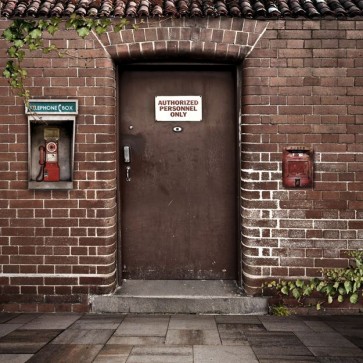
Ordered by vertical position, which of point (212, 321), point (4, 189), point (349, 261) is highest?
point (4, 189)

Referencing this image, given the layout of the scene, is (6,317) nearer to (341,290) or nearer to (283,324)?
(283,324)

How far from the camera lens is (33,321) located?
4.52 m

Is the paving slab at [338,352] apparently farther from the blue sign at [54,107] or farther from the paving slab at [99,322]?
the blue sign at [54,107]

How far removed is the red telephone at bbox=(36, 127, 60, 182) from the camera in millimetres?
4895

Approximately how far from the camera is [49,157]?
4902mm

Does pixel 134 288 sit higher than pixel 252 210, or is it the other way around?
pixel 252 210

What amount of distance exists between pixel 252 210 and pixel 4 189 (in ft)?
9.63

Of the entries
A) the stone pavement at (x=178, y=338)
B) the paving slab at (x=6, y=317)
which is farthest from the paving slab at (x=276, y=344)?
the paving slab at (x=6, y=317)

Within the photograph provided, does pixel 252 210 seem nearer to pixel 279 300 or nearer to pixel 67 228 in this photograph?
pixel 279 300

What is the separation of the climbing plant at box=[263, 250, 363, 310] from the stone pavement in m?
0.27

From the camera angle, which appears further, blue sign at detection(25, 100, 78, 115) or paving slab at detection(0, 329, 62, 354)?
blue sign at detection(25, 100, 78, 115)

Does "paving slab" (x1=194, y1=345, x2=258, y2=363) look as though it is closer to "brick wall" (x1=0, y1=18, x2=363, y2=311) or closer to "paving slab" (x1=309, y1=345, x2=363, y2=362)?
"paving slab" (x1=309, y1=345, x2=363, y2=362)

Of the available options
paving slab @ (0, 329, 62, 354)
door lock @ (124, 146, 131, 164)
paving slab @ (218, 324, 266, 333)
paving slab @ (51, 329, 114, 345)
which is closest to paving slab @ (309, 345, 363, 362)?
paving slab @ (218, 324, 266, 333)

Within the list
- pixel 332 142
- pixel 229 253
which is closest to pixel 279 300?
pixel 229 253
